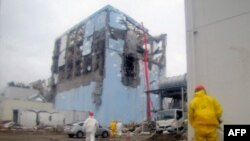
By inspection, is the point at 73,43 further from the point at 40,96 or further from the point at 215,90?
the point at 215,90

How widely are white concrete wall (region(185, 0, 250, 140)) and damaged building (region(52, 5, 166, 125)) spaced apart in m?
33.4

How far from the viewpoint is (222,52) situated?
6363 millimetres

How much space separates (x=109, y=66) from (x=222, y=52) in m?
34.3

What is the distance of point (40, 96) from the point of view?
5528 cm

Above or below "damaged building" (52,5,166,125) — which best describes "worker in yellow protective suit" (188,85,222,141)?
below

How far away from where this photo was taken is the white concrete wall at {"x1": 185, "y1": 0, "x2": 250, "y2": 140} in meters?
6.00

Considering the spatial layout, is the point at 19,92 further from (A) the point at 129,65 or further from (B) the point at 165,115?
(B) the point at 165,115

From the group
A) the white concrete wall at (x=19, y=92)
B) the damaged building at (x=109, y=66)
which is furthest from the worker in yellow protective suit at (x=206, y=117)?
the white concrete wall at (x=19, y=92)

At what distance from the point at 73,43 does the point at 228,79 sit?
42.5m

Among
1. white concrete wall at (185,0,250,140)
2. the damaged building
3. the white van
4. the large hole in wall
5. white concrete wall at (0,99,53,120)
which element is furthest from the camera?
white concrete wall at (0,99,53,120)

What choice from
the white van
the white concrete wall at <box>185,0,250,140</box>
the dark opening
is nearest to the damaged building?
the dark opening

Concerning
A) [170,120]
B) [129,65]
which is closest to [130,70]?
[129,65]

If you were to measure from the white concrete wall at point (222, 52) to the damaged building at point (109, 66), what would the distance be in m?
33.4

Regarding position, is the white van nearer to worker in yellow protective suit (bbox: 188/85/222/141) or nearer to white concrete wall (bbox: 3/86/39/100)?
worker in yellow protective suit (bbox: 188/85/222/141)
